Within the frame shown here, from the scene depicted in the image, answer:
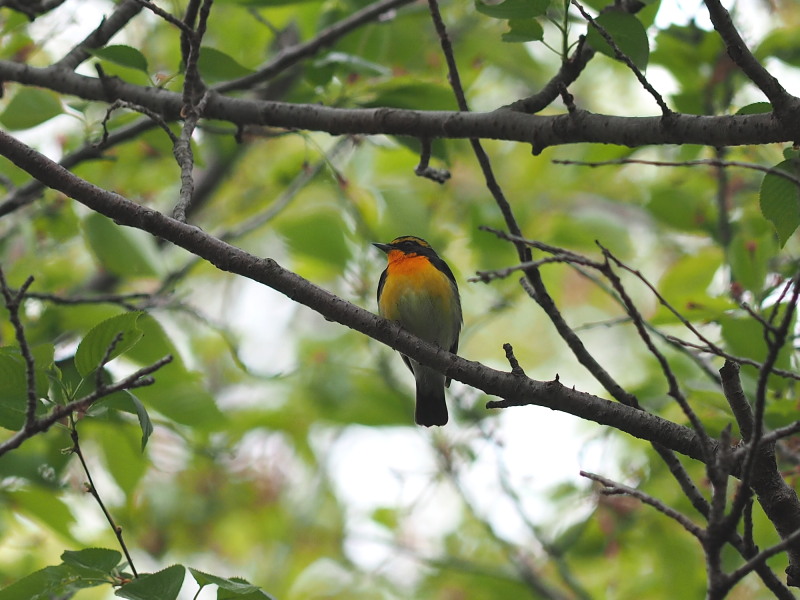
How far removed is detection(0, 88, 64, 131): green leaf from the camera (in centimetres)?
412

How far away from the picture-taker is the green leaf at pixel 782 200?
112 inches

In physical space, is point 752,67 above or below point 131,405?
above

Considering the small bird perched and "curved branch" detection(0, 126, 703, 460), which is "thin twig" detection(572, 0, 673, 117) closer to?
"curved branch" detection(0, 126, 703, 460)

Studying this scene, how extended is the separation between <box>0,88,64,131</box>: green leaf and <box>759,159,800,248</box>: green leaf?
3.32 m

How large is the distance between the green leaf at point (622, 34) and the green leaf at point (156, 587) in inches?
93.7

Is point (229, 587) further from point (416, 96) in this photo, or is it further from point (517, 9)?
point (416, 96)

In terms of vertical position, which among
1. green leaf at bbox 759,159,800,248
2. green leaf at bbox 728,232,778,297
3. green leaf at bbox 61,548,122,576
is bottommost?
green leaf at bbox 61,548,122,576

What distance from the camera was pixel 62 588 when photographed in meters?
2.74

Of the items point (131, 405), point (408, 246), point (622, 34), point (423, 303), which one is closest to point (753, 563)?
point (131, 405)

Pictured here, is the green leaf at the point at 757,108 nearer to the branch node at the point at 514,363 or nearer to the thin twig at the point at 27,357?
the branch node at the point at 514,363

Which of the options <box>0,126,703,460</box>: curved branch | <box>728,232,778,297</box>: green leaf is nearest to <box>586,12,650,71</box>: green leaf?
<box>0,126,703,460</box>: curved branch

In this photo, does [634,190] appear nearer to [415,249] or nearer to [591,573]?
[415,249]

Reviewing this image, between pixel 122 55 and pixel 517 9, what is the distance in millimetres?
1809

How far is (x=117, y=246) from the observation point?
16.2ft
